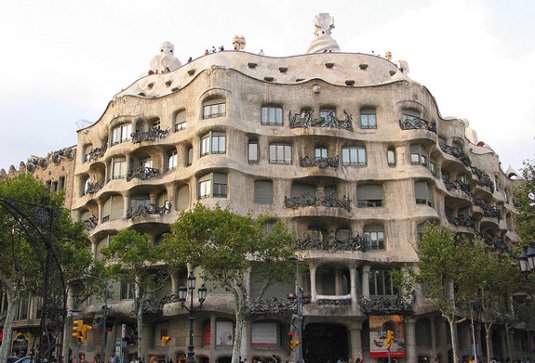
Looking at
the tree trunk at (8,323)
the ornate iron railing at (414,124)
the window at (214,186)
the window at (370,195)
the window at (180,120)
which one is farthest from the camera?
the window at (180,120)

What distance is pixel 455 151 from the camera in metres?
51.9

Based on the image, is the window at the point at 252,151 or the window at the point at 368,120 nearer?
the window at the point at 252,151

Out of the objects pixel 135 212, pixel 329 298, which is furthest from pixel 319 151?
pixel 135 212

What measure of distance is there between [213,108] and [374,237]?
1478 centimetres

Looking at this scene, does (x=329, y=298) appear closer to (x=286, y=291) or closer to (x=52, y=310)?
(x=286, y=291)

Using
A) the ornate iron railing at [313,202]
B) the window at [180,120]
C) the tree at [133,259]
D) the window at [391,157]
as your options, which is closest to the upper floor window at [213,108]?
the window at [180,120]

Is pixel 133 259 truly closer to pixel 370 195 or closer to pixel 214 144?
pixel 214 144

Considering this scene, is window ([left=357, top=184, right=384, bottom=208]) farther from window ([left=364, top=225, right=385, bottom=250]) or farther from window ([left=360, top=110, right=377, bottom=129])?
window ([left=360, top=110, right=377, bottom=129])

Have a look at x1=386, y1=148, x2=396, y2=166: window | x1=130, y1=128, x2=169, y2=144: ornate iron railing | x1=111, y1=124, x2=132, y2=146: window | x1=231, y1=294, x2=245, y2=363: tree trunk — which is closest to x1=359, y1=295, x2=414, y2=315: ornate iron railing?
x1=386, y1=148, x2=396, y2=166: window

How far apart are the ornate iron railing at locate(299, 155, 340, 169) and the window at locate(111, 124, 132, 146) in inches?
546

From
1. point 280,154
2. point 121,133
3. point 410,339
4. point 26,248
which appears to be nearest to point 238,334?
point 26,248

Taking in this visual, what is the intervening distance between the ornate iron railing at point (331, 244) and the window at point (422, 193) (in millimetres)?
5374

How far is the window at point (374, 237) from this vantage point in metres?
44.9

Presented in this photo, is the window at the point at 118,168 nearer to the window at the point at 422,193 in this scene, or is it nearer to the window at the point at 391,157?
the window at the point at 391,157
